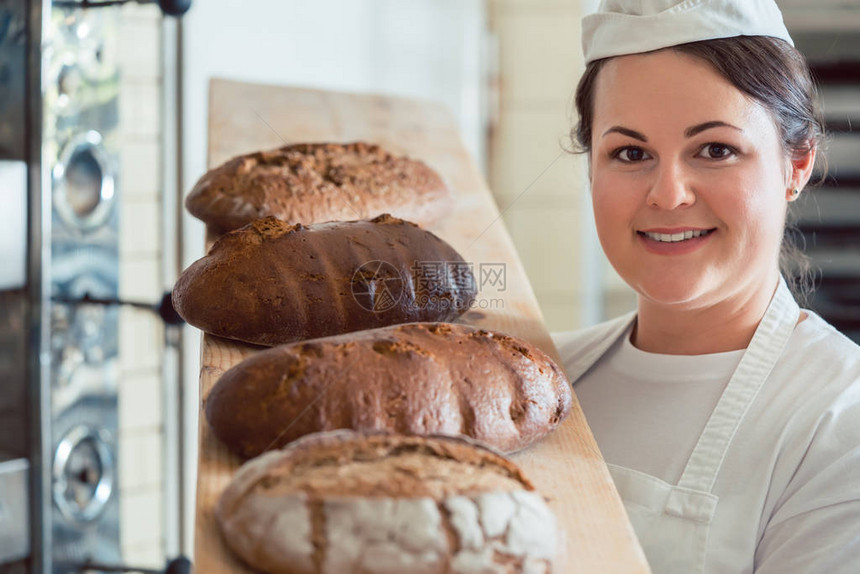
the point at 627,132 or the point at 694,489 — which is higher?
the point at 627,132

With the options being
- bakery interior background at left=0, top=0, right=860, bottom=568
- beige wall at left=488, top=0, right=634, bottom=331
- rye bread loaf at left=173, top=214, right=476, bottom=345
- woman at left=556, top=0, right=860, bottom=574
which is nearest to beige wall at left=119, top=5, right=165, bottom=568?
bakery interior background at left=0, top=0, right=860, bottom=568

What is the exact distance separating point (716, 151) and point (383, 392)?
0.56 meters

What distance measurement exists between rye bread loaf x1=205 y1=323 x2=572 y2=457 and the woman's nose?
36cm

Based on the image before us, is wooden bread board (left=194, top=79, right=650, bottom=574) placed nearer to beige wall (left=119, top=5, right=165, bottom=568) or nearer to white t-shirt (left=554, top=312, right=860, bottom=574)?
beige wall (left=119, top=5, right=165, bottom=568)

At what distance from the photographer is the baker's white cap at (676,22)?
3.40 feet

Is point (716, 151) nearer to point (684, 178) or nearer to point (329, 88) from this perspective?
point (684, 178)

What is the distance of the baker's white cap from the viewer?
104 cm

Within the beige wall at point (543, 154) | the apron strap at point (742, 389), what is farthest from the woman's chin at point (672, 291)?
the beige wall at point (543, 154)

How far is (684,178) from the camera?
3.40 feet

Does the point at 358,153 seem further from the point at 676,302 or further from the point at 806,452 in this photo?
the point at 806,452

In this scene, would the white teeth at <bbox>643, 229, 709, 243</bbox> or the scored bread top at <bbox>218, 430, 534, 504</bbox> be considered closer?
the scored bread top at <bbox>218, 430, 534, 504</bbox>

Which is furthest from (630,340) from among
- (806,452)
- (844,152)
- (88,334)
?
(844,152)

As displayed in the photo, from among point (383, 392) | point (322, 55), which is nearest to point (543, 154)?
point (322, 55)

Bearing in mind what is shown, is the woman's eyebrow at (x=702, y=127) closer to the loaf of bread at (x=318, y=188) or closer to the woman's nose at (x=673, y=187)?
the woman's nose at (x=673, y=187)
